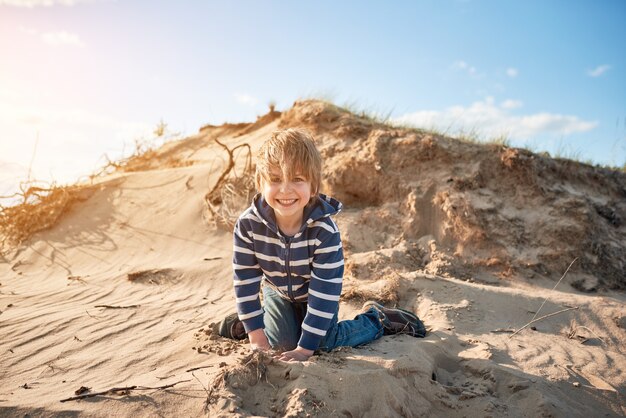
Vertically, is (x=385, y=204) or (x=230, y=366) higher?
(x=385, y=204)

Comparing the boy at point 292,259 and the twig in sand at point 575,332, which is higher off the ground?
the boy at point 292,259

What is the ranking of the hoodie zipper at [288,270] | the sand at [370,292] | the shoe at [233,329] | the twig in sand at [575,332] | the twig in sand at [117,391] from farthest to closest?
1. the twig in sand at [575,332]
2. the shoe at [233,329]
3. the hoodie zipper at [288,270]
4. the sand at [370,292]
5. the twig in sand at [117,391]

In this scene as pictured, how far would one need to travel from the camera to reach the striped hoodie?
2805mm

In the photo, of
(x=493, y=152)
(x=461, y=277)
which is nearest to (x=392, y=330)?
(x=461, y=277)

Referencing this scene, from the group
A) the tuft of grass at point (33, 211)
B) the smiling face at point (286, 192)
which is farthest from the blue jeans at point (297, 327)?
the tuft of grass at point (33, 211)

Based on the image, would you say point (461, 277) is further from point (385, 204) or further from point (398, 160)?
point (398, 160)

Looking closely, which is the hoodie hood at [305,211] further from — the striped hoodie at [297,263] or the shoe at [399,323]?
the shoe at [399,323]

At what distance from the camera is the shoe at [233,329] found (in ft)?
10.9

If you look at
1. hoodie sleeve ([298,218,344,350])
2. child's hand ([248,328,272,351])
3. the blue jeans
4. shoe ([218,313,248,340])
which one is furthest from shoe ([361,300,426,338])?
shoe ([218,313,248,340])

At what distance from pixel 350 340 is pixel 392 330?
0.48 meters

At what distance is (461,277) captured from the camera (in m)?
4.90

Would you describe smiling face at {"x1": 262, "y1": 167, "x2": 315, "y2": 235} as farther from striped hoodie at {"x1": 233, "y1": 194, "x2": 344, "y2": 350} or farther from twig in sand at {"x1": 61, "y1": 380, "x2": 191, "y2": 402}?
twig in sand at {"x1": 61, "y1": 380, "x2": 191, "y2": 402}

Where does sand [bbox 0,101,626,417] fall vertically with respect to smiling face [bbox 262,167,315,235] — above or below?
below

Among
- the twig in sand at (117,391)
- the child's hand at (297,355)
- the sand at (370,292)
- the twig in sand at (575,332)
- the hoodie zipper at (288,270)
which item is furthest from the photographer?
the twig in sand at (575,332)
